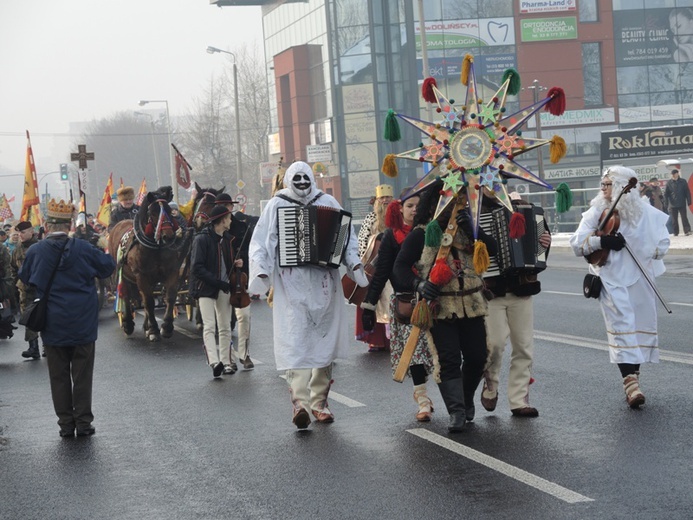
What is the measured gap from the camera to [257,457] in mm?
8406

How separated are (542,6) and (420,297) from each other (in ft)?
254

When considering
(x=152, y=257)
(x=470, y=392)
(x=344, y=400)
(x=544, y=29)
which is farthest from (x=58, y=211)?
(x=544, y=29)

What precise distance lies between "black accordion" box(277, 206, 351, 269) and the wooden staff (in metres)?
1.03

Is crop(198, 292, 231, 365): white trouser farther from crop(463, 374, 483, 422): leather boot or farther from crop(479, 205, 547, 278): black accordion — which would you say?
crop(479, 205, 547, 278): black accordion

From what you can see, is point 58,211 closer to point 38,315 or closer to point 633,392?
point 38,315

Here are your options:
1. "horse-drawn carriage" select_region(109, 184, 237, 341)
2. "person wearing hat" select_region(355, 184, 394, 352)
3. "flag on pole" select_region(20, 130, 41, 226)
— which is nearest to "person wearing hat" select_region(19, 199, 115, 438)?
"person wearing hat" select_region(355, 184, 394, 352)

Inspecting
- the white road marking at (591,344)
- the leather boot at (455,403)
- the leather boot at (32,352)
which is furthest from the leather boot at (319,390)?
the leather boot at (32,352)

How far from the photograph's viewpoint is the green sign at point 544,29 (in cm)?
8338

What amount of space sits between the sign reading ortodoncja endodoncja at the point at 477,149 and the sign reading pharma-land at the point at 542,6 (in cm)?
7627

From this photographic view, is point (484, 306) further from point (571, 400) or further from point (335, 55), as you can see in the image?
point (335, 55)

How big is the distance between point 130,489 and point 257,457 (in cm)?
101

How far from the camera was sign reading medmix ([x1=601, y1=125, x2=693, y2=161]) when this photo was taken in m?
39.3

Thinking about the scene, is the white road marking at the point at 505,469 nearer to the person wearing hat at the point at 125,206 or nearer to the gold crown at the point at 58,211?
the gold crown at the point at 58,211

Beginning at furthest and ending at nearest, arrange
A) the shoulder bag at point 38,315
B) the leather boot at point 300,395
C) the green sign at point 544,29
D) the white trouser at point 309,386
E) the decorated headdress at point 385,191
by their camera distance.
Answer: the green sign at point 544,29 < the decorated headdress at point 385,191 < the shoulder bag at point 38,315 < the white trouser at point 309,386 < the leather boot at point 300,395
